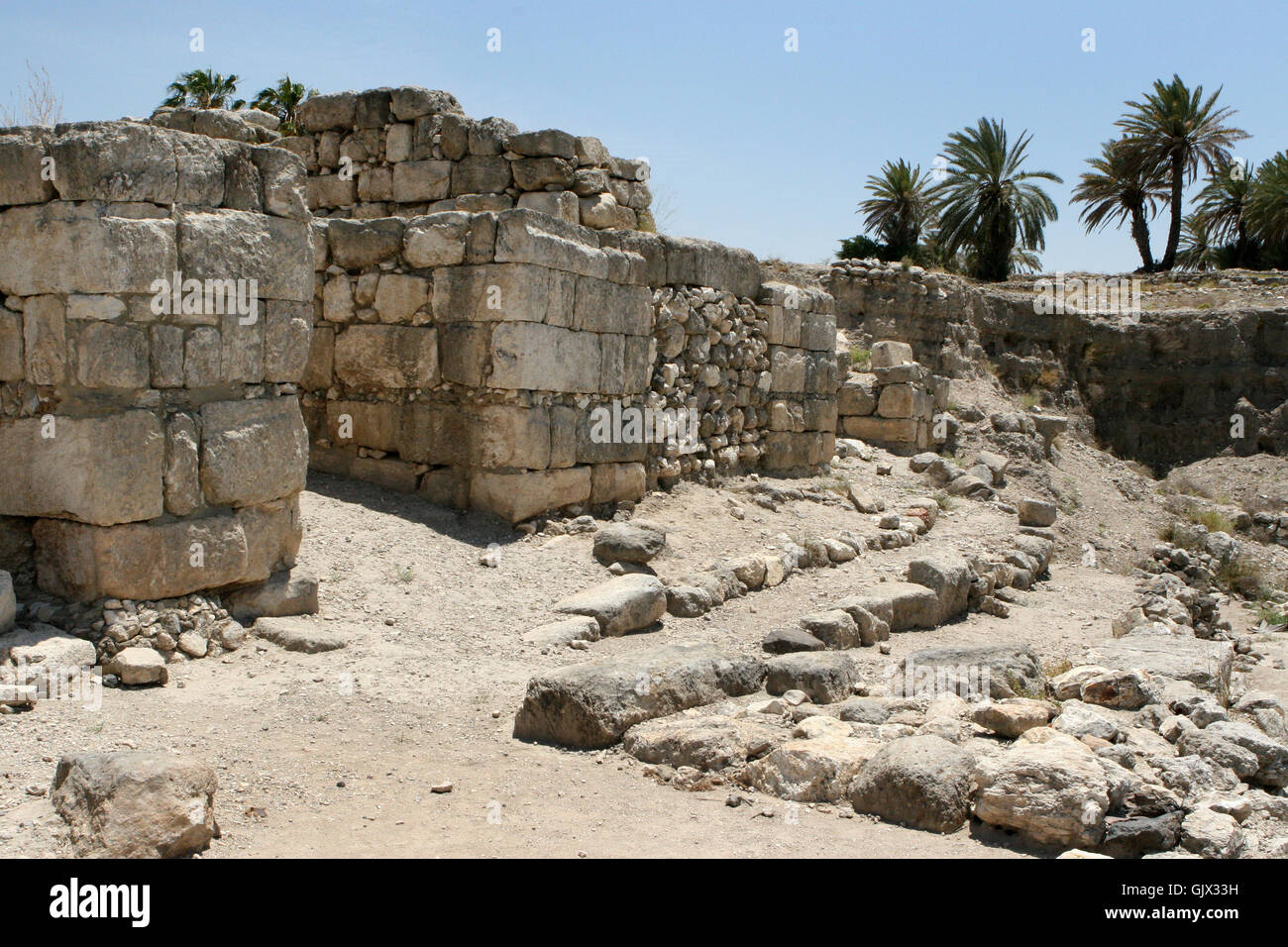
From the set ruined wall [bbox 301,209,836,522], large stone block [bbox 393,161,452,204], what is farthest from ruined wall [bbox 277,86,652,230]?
ruined wall [bbox 301,209,836,522]

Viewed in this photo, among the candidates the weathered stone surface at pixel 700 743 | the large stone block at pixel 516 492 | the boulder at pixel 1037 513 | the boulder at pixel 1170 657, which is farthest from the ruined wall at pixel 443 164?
the weathered stone surface at pixel 700 743

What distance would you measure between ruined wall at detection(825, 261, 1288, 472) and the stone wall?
2.90 metres

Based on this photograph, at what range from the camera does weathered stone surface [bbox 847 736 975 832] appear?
414 cm

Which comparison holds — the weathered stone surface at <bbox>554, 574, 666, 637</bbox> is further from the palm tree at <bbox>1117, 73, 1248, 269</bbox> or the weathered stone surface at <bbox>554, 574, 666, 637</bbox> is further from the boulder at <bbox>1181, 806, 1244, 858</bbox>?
the palm tree at <bbox>1117, 73, 1248, 269</bbox>

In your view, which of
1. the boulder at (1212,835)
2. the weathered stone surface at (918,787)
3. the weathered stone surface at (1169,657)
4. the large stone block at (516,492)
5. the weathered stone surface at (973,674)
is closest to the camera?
the boulder at (1212,835)

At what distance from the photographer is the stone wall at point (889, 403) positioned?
1356cm

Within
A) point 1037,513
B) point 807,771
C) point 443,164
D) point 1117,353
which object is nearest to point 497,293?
point 443,164

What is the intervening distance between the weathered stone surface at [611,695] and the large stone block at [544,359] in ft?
9.61

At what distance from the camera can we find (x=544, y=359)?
8.07 m

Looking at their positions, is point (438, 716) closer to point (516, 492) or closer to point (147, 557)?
point (147, 557)

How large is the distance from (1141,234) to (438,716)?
82.4 feet

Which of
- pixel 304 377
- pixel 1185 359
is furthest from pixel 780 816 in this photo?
pixel 1185 359

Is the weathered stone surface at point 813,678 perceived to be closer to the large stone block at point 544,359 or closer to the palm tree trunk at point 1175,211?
the large stone block at point 544,359
